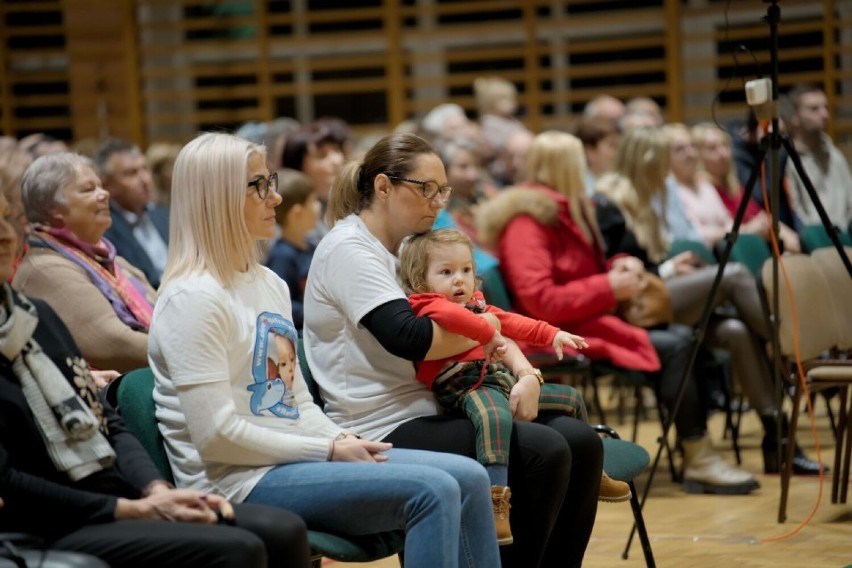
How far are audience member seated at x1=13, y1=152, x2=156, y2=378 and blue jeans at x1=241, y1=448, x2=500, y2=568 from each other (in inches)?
41.7

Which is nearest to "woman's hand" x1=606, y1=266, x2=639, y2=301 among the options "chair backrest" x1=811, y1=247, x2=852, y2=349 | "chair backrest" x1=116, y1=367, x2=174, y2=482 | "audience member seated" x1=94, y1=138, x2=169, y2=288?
"chair backrest" x1=811, y1=247, x2=852, y2=349

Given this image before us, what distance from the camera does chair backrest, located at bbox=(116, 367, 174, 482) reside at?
257 cm

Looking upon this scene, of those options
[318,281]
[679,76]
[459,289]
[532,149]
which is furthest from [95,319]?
[679,76]

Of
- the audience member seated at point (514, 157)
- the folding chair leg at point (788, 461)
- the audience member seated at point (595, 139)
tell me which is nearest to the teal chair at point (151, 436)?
the folding chair leg at point (788, 461)

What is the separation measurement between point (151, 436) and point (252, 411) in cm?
23

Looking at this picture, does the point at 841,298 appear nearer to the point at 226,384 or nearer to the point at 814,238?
the point at 814,238

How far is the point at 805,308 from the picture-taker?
13.9 ft

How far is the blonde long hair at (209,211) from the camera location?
8.39 ft

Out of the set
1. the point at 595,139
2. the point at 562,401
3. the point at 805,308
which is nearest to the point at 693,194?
the point at 595,139

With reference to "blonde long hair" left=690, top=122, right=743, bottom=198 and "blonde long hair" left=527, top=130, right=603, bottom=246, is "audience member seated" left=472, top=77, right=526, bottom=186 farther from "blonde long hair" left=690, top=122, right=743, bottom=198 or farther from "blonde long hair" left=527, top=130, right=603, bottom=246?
"blonde long hair" left=527, top=130, right=603, bottom=246

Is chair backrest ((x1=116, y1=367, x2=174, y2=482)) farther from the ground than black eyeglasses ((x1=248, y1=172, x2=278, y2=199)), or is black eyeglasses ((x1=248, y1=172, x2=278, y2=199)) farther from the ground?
black eyeglasses ((x1=248, y1=172, x2=278, y2=199))

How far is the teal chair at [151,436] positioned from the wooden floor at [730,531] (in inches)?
48.0

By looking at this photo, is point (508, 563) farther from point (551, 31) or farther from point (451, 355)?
point (551, 31)

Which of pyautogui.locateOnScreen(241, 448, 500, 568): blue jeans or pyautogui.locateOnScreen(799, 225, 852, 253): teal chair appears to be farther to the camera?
pyautogui.locateOnScreen(799, 225, 852, 253): teal chair
